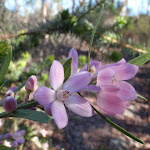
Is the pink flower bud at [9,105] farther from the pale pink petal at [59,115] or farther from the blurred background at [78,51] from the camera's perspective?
the blurred background at [78,51]

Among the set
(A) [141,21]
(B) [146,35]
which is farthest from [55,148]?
(A) [141,21]

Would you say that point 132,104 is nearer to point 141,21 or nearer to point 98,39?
point 141,21

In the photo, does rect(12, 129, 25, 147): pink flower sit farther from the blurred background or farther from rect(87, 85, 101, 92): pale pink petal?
rect(87, 85, 101, 92): pale pink petal

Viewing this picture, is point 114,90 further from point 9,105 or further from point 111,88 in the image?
point 9,105

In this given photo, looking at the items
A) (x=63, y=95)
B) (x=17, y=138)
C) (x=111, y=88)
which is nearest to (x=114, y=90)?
(x=111, y=88)

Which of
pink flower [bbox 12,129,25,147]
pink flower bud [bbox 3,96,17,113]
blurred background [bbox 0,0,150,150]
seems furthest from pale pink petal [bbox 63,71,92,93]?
pink flower [bbox 12,129,25,147]

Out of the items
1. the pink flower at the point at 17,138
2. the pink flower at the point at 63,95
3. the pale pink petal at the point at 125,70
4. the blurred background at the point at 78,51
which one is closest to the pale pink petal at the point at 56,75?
the pink flower at the point at 63,95
